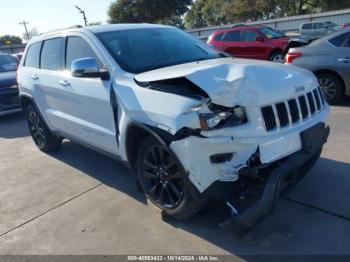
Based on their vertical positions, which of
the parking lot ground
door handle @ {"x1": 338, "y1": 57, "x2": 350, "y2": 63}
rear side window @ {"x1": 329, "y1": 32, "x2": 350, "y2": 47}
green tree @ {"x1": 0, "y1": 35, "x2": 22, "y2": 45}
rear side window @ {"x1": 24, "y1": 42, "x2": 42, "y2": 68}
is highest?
rear side window @ {"x1": 24, "y1": 42, "x2": 42, "y2": 68}

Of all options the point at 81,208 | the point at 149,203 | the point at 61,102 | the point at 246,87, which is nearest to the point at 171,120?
the point at 246,87

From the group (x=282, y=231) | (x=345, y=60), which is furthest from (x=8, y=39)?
(x=282, y=231)

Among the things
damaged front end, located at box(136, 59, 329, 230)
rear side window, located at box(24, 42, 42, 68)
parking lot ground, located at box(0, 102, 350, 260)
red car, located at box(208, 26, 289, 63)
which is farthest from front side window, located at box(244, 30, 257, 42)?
→ damaged front end, located at box(136, 59, 329, 230)

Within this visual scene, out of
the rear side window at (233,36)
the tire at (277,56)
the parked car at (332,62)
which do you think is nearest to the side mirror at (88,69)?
the parked car at (332,62)

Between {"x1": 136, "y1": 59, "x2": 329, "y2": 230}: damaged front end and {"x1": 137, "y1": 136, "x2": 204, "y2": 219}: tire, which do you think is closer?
{"x1": 136, "y1": 59, "x2": 329, "y2": 230}: damaged front end

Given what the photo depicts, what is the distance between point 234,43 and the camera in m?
13.7

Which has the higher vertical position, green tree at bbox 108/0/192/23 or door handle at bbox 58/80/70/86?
door handle at bbox 58/80/70/86

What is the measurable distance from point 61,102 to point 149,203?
199 centimetres

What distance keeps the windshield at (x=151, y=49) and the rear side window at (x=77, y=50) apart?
20 cm

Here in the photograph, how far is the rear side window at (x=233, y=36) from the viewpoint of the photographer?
13594mm

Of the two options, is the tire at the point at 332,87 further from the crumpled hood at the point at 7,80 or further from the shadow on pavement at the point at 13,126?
the crumpled hood at the point at 7,80

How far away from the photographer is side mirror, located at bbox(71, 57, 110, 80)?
3795mm

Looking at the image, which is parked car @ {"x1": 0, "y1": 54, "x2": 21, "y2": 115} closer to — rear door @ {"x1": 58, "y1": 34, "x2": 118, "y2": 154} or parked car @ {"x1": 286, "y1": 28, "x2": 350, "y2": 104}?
rear door @ {"x1": 58, "y1": 34, "x2": 118, "y2": 154}

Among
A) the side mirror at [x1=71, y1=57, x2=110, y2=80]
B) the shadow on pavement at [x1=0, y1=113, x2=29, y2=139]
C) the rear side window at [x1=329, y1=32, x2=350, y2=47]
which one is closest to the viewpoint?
the side mirror at [x1=71, y1=57, x2=110, y2=80]
